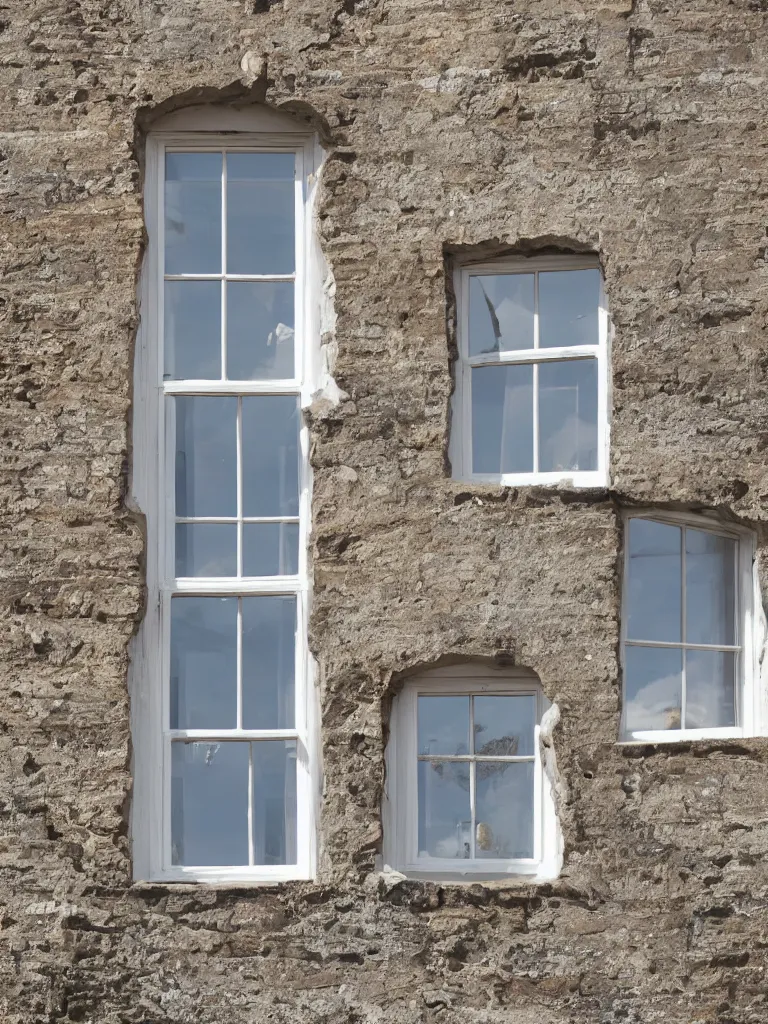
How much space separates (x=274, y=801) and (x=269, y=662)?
649mm

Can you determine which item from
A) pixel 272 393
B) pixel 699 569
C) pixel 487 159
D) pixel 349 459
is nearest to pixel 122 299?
pixel 272 393

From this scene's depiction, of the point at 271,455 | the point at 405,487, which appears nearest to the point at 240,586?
the point at 271,455

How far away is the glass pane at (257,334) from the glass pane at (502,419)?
936 mm

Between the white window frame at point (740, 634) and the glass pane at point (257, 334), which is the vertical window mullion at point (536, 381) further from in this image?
the glass pane at point (257, 334)

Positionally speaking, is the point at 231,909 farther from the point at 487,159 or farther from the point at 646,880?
the point at 487,159

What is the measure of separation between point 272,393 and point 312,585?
958mm

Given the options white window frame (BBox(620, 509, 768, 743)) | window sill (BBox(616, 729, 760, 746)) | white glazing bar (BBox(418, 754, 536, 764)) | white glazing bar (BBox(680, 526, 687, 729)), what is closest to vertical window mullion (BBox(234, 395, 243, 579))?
white glazing bar (BBox(418, 754, 536, 764))

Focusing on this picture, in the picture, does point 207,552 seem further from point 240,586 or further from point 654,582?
point 654,582

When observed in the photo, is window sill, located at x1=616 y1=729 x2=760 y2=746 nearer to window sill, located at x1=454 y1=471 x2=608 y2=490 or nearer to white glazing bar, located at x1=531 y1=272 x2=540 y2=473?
window sill, located at x1=454 y1=471 x2=608 y2=490

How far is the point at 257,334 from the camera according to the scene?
6.45 meters

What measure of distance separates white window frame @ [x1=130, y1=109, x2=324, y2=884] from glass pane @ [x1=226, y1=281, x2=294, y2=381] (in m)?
0.06

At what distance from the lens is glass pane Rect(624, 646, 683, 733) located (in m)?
6.20

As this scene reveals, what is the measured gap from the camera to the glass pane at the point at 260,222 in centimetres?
647

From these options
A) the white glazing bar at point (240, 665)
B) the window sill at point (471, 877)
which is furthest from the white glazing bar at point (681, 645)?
the white glazing bar at point (240, 665)
